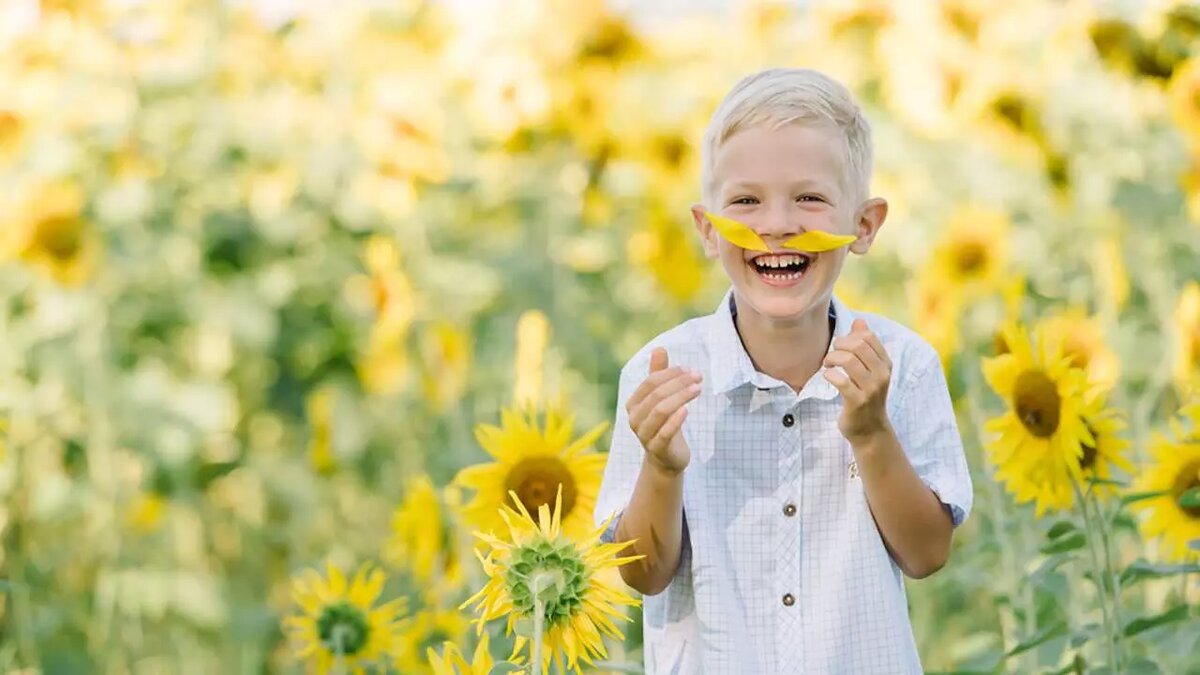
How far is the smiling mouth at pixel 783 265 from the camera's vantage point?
1571 millimetres

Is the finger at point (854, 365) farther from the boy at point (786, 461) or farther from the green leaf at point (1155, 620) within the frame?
the green leaf at point (1155, 620)

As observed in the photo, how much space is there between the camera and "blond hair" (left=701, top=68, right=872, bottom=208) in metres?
1.59

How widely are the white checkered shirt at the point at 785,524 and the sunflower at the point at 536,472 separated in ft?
1.15

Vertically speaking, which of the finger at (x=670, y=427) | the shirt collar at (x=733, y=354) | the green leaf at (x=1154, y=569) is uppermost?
the shirt collar at (x=733, y=354)

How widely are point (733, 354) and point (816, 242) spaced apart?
0.51 feet

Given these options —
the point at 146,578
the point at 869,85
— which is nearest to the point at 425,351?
the point at 146,578

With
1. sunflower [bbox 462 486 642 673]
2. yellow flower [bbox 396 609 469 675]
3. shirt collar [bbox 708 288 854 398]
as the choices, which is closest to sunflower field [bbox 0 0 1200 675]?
yellow flower [bbox 396 609 469 675]

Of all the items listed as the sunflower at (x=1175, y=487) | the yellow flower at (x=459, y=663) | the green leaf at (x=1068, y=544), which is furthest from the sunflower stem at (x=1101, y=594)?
the yellow flower at (x=459, y=663)

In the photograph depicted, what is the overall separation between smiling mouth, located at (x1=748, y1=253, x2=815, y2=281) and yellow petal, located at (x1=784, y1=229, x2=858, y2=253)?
0.03m

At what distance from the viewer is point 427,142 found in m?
4.11

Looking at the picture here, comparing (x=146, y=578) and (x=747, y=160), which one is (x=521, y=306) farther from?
(x=747, y=160)

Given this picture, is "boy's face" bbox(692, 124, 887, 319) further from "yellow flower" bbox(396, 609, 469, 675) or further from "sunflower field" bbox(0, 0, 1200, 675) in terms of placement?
"sunflower field" bbox(0, 0, 1200, 675)

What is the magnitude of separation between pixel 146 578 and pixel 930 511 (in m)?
2.11

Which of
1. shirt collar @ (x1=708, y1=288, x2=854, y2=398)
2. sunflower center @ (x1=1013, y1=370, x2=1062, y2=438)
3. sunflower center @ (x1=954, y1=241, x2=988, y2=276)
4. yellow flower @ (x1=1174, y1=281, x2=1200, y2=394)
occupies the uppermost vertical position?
sunflower center @ (x1=954, y1=241, x2=988, y2=276)
